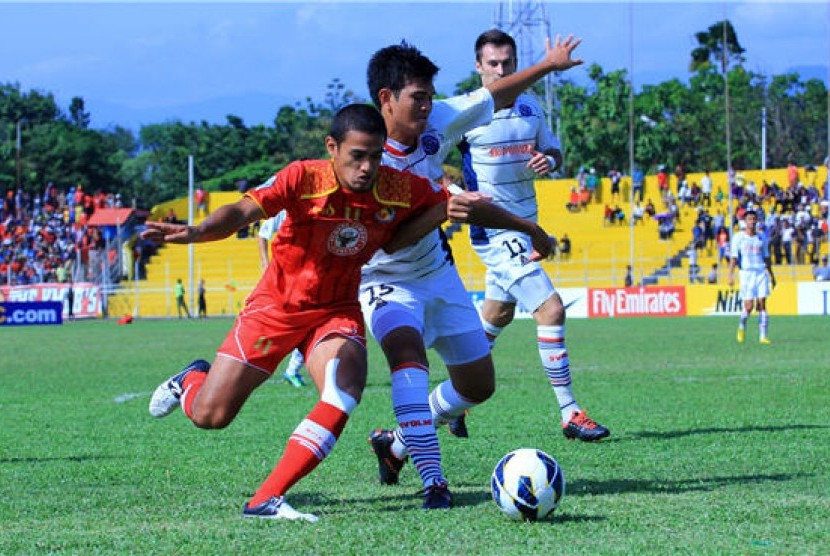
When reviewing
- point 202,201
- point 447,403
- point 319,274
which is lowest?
point 447,403

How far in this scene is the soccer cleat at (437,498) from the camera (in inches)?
232

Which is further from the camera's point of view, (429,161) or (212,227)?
(429,161)

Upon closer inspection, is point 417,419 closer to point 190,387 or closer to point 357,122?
point 190,387

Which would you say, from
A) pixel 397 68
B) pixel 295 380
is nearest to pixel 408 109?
pixel 397 68

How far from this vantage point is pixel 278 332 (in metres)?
6.04

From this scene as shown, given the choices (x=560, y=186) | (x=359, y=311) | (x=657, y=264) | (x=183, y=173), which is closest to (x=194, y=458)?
(x=359, y=311)

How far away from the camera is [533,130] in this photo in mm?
9586

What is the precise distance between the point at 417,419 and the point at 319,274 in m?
0.86

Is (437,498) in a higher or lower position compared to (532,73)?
lower

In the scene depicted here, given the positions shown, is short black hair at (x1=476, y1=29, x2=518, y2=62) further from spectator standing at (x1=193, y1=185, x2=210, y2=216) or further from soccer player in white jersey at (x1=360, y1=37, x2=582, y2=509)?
spectator standing at (x1=193, y1=185, x2=210, y2=216)

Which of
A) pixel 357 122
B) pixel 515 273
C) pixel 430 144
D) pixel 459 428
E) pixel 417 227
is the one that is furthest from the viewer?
pixel 515 273

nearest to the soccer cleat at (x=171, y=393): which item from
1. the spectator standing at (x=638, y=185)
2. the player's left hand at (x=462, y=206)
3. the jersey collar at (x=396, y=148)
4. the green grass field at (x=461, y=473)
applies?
the green grass field at (x=461, y=473)

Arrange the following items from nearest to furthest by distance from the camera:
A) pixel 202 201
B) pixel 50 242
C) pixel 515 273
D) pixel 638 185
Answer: pixel 515 273 < pixel 638 185 < pixel 202 201 < pixel 50 242

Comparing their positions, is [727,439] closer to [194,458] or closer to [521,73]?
[521,73]
